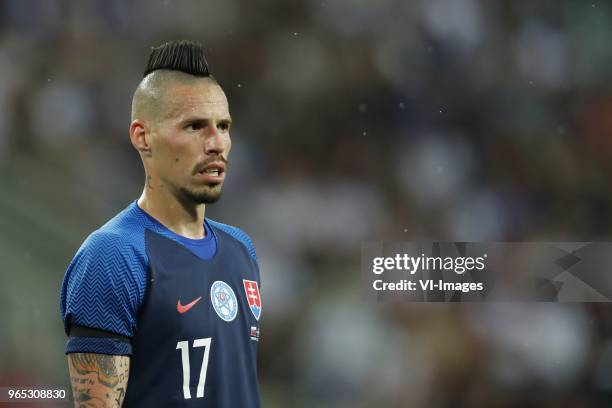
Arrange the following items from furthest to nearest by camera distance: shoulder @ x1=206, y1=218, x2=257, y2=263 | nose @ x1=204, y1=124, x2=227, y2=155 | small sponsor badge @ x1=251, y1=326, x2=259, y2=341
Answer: shoulder @ x1=206, y1=218, x2=257, y2=263 → small sponsor badge @ x1=251, y1=326, x2=259, y2=341 → nose @ x1=204, y1=124, x2=227, y2=155

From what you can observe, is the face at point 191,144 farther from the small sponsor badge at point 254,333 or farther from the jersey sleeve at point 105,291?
the small sponsor badge at point 254,333

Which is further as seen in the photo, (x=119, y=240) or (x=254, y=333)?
(x=254, y=333)

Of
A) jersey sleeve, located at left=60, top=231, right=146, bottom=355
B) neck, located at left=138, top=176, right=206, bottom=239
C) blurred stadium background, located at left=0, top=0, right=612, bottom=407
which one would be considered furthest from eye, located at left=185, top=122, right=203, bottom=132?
blurred stadium background, located at left=0, top=0, right=612, bottom=407

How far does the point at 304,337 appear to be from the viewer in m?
3.44

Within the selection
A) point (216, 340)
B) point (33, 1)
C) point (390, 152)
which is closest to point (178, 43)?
point (216, 340)

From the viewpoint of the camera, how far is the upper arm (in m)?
1.27

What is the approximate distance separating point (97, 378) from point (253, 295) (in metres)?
0.36

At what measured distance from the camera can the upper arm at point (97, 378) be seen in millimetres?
1267

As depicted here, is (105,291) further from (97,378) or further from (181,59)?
(181,59)

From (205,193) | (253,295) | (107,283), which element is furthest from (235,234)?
(107,283)

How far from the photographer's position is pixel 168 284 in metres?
1.35

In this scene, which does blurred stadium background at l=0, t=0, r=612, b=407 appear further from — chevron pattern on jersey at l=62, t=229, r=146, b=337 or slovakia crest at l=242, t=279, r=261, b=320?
chevron pattern on jersey at l=62, t=229, r=146, b=337

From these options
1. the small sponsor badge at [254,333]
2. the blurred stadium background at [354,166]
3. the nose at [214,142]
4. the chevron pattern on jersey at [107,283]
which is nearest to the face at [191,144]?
the nose at [214,142]

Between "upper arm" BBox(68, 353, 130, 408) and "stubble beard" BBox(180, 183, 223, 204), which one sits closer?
"upper arm" BBox(68, 353, 130, 408)
